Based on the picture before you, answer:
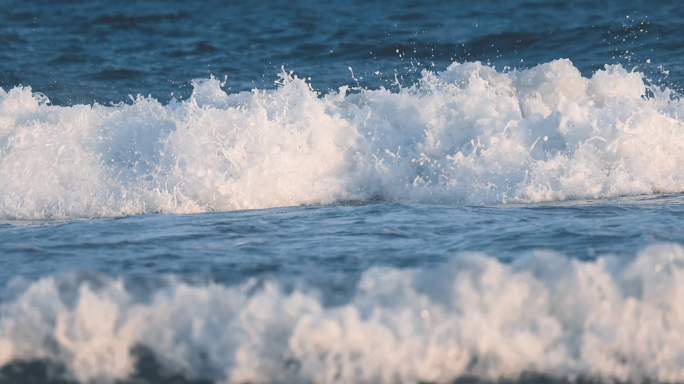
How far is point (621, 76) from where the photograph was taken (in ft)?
24.2

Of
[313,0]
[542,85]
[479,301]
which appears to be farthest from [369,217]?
[313,0]

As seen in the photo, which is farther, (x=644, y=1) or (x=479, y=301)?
(x=644, y=1)

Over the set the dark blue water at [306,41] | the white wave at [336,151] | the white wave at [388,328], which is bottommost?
the white wave at [388,328]

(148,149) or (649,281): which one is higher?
(148,149)

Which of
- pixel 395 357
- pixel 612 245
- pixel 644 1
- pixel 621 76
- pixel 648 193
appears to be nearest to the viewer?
pixel 395 357

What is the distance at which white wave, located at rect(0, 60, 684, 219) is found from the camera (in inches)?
231

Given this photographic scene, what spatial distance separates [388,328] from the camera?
8.41 ft

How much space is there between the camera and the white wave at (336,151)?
5.86 meters

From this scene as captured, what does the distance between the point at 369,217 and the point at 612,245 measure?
63.5 inches

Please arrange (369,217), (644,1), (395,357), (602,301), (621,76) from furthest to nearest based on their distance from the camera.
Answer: (644,1), (621,76), (369,217), (602,301), (395,357)

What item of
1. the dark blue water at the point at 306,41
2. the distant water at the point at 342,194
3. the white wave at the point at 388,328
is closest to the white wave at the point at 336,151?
the distant water at the point at 342,194

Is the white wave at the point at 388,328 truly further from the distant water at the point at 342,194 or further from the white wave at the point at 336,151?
the white wave at the point at 336,151

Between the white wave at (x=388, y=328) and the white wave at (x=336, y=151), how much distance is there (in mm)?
2911

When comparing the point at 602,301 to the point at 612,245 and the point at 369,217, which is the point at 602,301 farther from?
the point at 369,217
